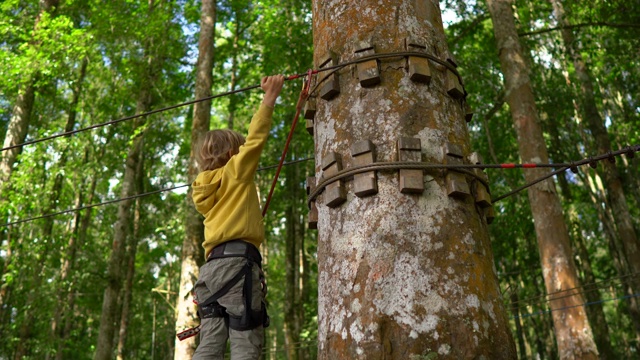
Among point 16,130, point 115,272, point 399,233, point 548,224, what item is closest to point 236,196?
point 399,233

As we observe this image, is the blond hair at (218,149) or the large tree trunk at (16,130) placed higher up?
the large tree trunk at (16,130)

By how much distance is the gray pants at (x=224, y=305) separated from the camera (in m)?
2.56

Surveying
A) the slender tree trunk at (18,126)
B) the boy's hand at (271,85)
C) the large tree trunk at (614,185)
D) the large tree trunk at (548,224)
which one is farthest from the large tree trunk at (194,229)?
the large tree trunk at (614,185)

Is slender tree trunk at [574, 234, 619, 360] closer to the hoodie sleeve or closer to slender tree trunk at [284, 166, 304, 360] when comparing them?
slender tree trunk at [284, 166, 304, 360]

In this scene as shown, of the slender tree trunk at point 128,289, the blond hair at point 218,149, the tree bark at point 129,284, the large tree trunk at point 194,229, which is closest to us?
the blond hair at point 218,149

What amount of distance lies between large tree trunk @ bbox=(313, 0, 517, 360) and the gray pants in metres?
0.95

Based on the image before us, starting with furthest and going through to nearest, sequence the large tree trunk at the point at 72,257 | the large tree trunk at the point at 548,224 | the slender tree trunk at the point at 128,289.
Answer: the slender tree trunk at the point at 128,289, the large tree trunk at the point at 72,257, the large tree trunk at the point at 548,224

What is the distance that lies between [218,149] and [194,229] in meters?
4.52

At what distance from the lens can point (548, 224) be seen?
6211mm

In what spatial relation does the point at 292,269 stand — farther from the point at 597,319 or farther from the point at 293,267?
the point at 597,319

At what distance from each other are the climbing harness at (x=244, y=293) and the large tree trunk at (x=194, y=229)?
12.3ft

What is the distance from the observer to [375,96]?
1.78 m

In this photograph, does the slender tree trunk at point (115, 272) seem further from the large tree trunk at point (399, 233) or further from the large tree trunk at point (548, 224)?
the large tree trunk at point (399, 233)

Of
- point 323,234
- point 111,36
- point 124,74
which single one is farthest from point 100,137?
point 323,234
